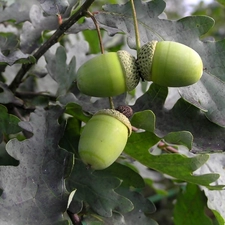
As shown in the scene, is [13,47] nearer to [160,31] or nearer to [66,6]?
[66,6]

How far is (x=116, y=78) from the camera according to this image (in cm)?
70

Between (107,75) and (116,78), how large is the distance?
17mm

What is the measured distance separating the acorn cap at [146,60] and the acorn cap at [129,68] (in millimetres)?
12

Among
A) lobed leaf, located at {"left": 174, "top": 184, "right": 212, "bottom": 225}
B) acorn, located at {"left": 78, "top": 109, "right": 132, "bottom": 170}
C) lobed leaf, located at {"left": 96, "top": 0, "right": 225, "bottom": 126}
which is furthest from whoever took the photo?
lobed leaf, located at {"left": 174, "top": 184, "right": 212, "bottom": 225}

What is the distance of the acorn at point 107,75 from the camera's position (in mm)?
699

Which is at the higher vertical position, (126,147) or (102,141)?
(102,141)

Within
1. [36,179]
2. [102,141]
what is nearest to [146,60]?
[102,141]

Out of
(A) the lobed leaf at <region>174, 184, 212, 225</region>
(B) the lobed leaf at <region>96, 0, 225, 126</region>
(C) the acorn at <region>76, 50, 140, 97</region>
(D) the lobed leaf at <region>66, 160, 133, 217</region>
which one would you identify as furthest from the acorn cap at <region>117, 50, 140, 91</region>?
(A) the lobed leaf at <region>174, 184, 212, 225</region>

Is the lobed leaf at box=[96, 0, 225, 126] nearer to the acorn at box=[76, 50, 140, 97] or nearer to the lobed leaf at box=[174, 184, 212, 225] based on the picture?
the acorn at box=[76, 50, 140, 97]

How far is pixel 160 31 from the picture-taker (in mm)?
886

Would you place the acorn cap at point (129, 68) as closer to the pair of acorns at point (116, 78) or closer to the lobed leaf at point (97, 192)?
the pair of acorns at point (116, 78)

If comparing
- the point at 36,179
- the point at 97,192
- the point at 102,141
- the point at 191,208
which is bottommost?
the point at 191,208

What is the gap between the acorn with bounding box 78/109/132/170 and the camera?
0.67 metres

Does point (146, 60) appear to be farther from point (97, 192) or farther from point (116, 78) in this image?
point (97, 192)
